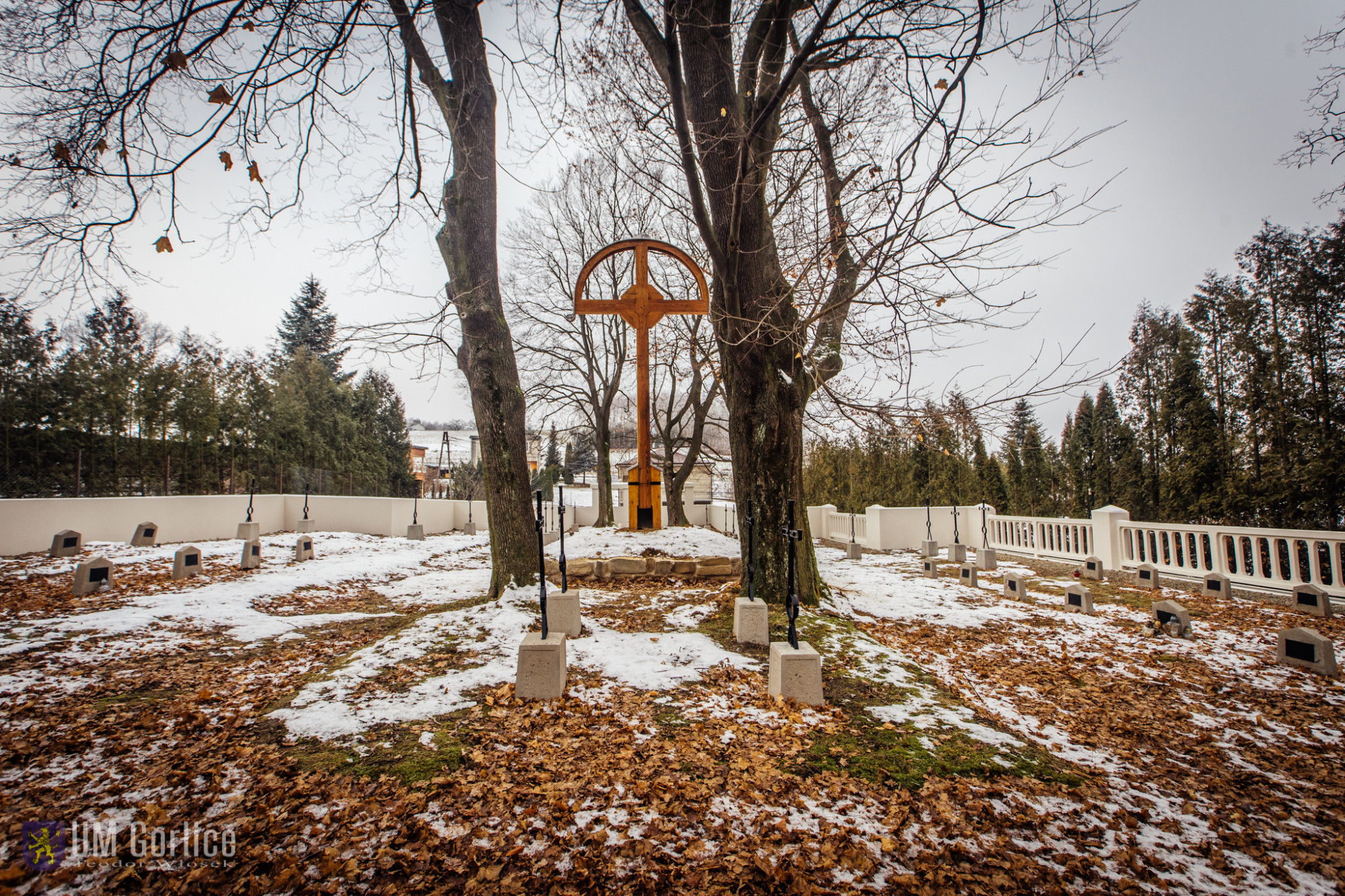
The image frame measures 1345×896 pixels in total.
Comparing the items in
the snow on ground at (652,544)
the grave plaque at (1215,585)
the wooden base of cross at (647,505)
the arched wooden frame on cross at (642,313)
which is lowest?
the grave plaque at (1215,585)

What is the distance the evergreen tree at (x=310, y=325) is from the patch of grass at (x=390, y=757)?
101ft

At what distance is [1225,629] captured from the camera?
546 cm

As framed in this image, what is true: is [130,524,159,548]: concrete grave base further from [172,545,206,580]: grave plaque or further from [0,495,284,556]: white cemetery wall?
[172,545,206,580]: grave plaque

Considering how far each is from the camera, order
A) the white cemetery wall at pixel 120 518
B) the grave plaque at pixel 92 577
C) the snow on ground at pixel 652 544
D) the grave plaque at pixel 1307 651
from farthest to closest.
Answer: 1. the white cemetery wall at pixel 120 518
2. the snow on ground at pixel 652 544
3. the grave plaque at pixel 92 577
4. the grave plaque at pixel 1307 651

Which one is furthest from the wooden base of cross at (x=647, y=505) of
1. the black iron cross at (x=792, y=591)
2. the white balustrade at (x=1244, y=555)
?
the white balustrade at (x=1244, y=555)

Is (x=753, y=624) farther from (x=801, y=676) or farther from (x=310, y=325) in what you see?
(x=310, y=325)

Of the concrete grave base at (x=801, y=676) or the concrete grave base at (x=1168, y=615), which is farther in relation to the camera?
the concrete grave base at (x=1168, y=615)

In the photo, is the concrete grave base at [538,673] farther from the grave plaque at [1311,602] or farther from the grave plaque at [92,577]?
the grave plaque at [1311,602]

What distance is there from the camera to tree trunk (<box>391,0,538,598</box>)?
575 centimetres

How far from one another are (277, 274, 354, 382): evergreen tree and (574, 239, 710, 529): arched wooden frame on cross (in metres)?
28.3

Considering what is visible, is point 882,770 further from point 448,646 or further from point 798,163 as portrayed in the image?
point 798,163

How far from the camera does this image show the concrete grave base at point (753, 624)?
14.4ft

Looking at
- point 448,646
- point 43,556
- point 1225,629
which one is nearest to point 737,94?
point 448,646

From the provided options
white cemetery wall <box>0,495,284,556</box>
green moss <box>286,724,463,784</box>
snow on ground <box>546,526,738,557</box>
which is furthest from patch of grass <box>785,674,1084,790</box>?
white cemetery wall <box>0,495,284,556</box>
